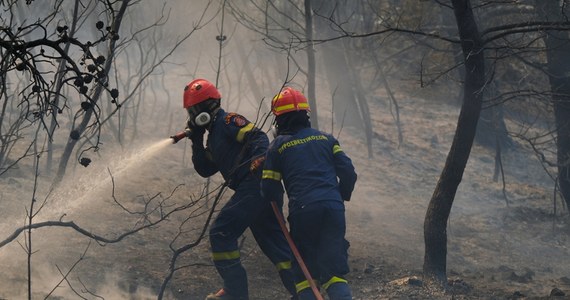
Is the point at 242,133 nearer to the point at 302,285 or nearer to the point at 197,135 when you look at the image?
the point at 197,135

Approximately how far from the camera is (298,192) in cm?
557

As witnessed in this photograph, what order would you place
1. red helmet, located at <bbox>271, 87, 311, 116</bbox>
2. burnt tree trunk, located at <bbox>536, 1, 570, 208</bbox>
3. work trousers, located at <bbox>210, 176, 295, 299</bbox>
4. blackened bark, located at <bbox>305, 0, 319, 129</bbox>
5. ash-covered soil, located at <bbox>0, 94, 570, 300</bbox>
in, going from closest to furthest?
red helmet, located at <bbox>271, 87, 311, 116</bbox>, work trousers, located at <bbox>210, 176, 295, 299</bbox>, ash-covered soil, located at <bbox>0, 94, 570, 300</bbox>, blackened bark, located at <bbox>305, 0, 319, 129</bbox>, burnt tree trunk, located at <bbox>536, 1, 570, 208</bbox>

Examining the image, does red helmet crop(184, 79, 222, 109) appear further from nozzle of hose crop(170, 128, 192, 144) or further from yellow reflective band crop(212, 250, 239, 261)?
yellow reflective band crop(212, 250, 239, 261)

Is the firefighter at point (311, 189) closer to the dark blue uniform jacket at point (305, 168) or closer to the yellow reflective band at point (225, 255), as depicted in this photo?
the dark blue uniform jacket at point (305, 168)

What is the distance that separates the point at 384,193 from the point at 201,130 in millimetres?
6800

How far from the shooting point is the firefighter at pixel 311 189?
18.0 feet

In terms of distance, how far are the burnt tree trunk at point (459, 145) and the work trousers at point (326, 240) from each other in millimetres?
1768

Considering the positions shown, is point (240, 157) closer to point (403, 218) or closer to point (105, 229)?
point (105, 229)

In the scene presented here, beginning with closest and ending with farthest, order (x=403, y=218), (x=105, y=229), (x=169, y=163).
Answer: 1. (x=105, y=229)
2. (x=403, y=218)
3. (x=169, y=163)

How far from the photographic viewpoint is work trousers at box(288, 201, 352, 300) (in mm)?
5457

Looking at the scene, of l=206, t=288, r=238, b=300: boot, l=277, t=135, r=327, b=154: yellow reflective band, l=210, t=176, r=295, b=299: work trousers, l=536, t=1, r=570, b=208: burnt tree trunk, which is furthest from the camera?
l=536, t=1, r=570, b=208: burnt tree trunk

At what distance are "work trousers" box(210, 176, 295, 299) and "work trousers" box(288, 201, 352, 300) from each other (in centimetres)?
45

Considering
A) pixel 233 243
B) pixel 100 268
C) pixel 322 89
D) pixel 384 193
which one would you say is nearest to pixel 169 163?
pixel 384 193

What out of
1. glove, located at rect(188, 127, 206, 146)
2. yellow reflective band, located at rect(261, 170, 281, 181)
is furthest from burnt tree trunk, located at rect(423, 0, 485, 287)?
glove, located at rect(188, 127, 206, 146)
